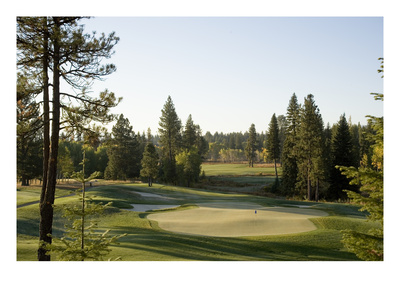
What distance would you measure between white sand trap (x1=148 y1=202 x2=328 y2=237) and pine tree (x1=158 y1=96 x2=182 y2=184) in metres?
15.0

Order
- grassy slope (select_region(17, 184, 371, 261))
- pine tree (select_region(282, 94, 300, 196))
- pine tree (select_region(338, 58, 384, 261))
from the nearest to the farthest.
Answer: pine tree (select_region(338, 58, 384, 261))
grassy slope (select_region(17, 184, 371, 261))
pine tree (select_region(282, 94, 300, 196))

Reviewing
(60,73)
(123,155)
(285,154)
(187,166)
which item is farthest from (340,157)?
(60,73)

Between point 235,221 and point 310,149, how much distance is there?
11933 mm

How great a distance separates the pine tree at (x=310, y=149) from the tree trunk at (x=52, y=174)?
1649 centimetres

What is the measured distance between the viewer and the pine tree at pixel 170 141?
27391 millimetres

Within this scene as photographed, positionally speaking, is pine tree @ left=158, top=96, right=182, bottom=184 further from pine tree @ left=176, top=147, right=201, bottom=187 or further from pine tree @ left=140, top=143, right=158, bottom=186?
pine tree @ left=140, top=143, right=158, bottom=186

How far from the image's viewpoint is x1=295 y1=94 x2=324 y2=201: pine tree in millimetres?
20016

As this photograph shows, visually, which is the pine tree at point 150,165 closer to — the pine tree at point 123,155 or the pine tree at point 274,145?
the pine tree at point 123,155

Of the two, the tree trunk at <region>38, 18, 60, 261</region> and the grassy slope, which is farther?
the grassy slope

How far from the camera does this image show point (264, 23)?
799 cm

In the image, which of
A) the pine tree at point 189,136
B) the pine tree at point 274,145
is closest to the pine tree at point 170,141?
the pine tree at point 189,136

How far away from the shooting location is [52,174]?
5.88 m

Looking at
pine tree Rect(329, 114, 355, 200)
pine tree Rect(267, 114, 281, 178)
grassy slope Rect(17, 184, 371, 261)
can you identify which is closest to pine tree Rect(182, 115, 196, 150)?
pine tree Rect(267, 114, 281, 178)

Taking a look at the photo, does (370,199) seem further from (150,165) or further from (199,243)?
(150,165)
